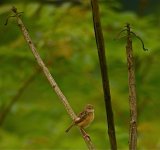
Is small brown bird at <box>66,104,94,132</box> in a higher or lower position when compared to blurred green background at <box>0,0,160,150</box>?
lower

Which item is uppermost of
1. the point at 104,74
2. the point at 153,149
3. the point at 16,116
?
the point at 16,116

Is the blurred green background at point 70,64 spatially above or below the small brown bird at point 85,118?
above

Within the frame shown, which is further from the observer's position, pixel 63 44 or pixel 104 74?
pixel 63 44

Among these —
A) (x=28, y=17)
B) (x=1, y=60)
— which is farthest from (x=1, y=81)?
(x=28, y=17)

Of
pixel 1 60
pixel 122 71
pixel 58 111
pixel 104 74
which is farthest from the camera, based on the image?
pixel 58 111

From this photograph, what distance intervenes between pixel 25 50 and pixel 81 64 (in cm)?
38

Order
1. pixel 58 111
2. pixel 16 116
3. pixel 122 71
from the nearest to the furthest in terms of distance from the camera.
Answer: pixel 122 71 < pixel 58 111 < pixel 16 116

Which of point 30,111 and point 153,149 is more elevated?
point 30,111

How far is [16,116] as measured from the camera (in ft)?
14.3

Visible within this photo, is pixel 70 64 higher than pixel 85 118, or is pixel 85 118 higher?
pixel 70 64

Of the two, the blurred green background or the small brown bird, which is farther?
the blurred green background

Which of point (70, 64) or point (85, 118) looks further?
point (70, 64)

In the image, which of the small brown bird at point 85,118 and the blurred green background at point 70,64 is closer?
the small brown bird at point 85,118

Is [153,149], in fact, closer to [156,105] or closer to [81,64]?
[156,105]
